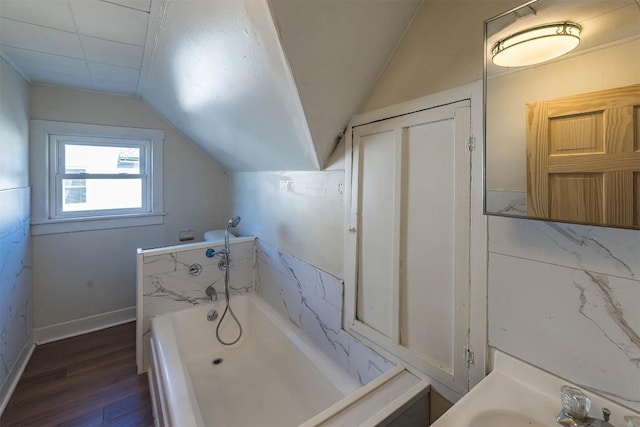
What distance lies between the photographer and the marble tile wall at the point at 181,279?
2186 mm

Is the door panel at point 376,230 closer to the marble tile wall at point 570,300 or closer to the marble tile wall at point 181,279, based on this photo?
the marble tile wall at point 570,300

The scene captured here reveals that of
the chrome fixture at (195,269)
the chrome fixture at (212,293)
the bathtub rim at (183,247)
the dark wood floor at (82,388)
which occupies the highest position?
the bathtub rim at (183,247)

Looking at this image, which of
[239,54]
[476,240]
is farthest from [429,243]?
[239,54]

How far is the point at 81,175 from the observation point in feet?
9.01

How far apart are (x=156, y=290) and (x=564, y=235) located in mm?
2470

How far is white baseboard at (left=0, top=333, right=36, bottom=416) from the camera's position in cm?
184

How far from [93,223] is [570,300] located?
351cm

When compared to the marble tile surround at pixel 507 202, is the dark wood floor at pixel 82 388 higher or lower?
lower

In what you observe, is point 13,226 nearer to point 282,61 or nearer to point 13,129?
point 13,129

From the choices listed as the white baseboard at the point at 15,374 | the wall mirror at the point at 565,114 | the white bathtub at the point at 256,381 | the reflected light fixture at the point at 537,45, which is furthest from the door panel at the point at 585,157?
the white baseboard at the point at 15,374

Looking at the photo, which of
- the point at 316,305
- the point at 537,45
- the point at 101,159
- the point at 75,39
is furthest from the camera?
the point at 101,159

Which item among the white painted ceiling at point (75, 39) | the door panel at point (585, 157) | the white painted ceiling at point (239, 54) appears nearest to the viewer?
the door panel at point (585, 157)

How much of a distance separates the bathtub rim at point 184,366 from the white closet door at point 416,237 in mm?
346

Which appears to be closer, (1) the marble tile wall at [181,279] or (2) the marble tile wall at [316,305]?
(2) the marble tile wall at [316,305]
